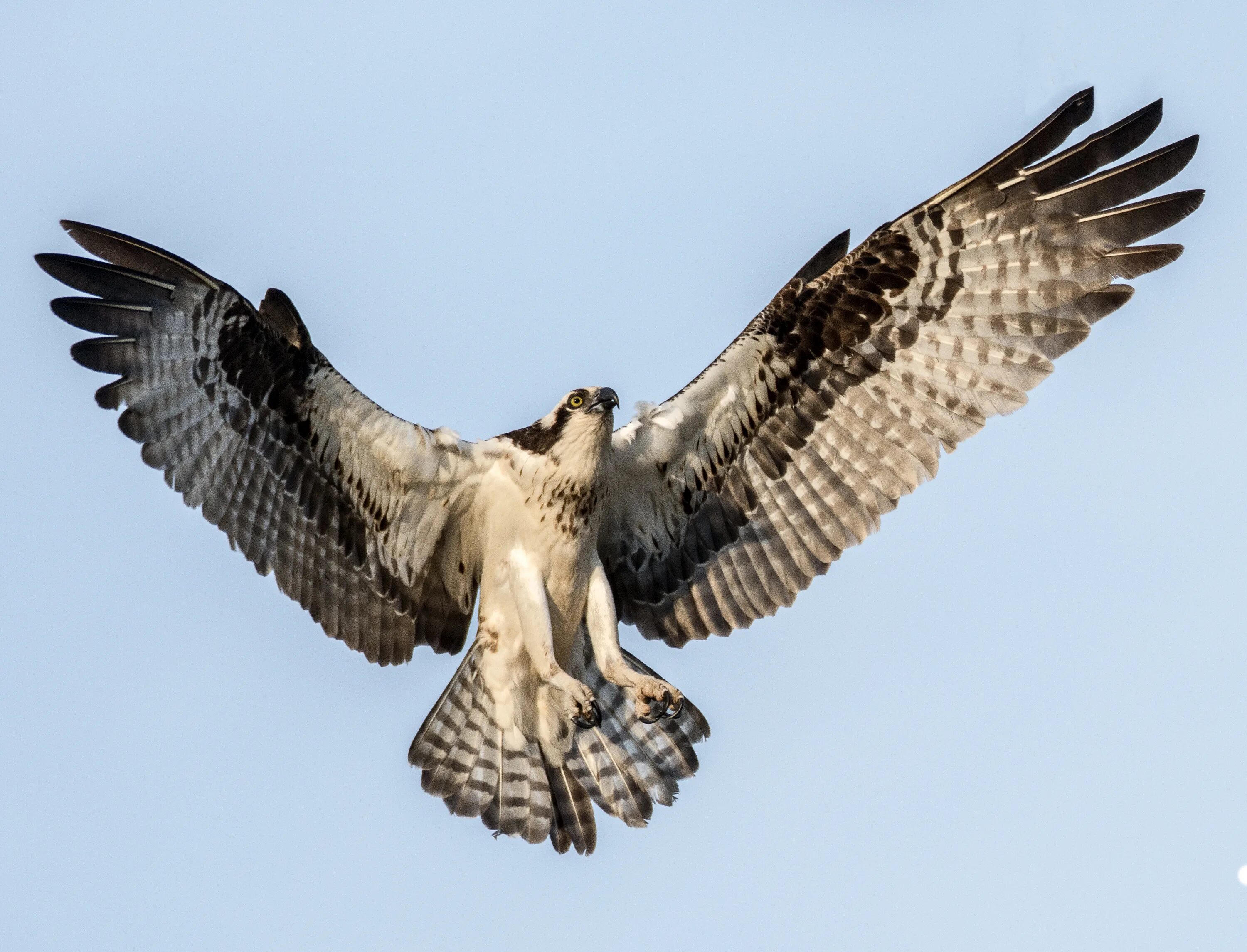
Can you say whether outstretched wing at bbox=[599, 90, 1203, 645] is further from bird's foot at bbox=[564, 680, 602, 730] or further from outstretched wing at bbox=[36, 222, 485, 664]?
outstretched wing at bbox=[36, 222, 485, 664]

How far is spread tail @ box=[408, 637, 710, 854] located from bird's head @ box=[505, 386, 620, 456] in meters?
1.23

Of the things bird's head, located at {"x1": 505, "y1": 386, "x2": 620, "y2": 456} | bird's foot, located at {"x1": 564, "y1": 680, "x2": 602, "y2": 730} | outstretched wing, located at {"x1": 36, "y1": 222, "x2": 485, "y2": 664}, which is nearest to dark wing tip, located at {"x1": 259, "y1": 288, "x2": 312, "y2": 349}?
outstretched wing, located at {"x1": 36, "y1": 222, "x2": 485, "y2": 664}

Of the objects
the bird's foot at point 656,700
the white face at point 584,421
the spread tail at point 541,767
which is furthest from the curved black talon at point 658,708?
the white face at point 584,421

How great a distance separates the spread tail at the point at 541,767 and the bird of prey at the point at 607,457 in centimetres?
1

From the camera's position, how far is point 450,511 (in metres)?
9.25

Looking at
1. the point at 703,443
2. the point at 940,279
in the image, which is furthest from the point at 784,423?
the point at 940,279

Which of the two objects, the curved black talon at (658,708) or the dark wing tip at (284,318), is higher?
the dark wing tip at (284,318)

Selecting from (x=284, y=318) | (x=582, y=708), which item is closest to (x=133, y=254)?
(x=284, y=318)

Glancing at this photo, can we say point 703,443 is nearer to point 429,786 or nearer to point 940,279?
point 940,279

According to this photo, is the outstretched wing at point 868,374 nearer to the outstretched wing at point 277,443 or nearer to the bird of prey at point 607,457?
the bird of prey at point 607,457

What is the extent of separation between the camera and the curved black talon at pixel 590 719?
28.3 ft

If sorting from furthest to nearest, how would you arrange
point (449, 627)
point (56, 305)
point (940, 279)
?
point (449, 627) < point (940, 279) < point (56, 305)

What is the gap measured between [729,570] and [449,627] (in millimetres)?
1675

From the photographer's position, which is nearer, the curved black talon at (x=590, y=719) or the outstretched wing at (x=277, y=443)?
the outstretched wing at (x=277, y=443)
